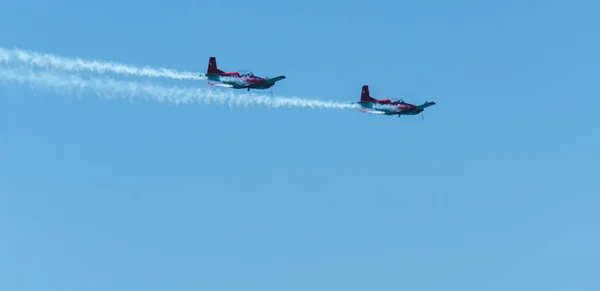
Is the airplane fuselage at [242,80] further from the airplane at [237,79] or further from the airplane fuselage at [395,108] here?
the airplane fuselage at [395,108]

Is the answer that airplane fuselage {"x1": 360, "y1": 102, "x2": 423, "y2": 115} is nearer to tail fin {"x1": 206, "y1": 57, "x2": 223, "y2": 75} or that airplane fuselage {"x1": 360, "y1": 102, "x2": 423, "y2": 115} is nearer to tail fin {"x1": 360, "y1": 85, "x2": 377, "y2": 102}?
tail fin {"x1": 360, "y1": 85, "x2": 377, "y2": 102}

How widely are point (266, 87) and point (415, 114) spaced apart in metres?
24.5

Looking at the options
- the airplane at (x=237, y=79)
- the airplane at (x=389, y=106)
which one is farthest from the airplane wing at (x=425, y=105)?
the airplane at (x=237, y=79)

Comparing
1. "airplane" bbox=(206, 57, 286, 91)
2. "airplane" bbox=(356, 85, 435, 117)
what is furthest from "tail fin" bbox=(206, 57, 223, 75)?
"airplane" bbox=(356, 85, 435, 117)

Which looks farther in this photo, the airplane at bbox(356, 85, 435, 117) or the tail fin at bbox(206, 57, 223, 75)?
the airplane at bbox(356, 85, 435, 117)

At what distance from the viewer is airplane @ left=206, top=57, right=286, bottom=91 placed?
134 m

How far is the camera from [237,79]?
135250 millimetres

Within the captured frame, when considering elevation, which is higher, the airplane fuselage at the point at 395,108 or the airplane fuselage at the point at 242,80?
the airplane fuselage at the point at 242,80

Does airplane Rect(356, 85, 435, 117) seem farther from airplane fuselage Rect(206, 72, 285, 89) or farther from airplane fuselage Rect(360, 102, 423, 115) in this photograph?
airplane fuselage Rect(206, 72, 285, 89)

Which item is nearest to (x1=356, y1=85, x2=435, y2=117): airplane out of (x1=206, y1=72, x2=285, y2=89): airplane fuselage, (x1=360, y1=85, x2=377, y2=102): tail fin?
(x1=360, y1=85, x2=377, y2=102): tail fin

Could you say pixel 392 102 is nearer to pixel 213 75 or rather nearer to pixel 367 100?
pixel 367 100

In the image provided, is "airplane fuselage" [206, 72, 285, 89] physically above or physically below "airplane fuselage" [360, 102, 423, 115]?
above

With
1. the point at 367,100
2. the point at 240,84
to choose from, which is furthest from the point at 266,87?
the point at 367,100

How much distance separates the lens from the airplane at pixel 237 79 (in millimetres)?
133875
